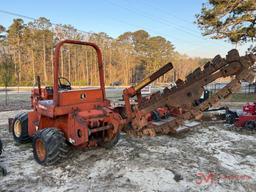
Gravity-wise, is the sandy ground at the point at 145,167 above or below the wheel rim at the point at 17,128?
below

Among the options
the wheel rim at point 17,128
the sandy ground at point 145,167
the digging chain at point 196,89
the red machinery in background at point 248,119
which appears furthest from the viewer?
the red machinery in background at point 248,119

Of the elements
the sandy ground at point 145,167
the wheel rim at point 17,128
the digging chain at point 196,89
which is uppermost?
the digging chain at point 196,89

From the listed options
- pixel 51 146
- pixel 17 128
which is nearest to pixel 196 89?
pixel 51 146

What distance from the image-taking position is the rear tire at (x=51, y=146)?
484 cm

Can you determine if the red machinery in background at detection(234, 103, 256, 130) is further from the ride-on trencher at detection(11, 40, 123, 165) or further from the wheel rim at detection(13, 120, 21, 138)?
the wheel rim at detection(13, 120, 21, 138)

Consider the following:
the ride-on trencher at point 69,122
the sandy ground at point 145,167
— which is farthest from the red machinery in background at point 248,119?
the ride-on trencher at point 69,122

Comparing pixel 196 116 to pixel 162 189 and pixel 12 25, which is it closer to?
pixel 162 189

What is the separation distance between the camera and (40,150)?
5.15 m

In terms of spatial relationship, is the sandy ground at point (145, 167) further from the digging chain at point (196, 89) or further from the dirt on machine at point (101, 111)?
the digging chain at point (196, 89)

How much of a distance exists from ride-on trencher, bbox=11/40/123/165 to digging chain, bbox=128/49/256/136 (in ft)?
3.60

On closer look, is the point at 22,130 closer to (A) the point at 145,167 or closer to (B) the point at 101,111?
(B) the point at 101,111

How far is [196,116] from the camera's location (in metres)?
6.41

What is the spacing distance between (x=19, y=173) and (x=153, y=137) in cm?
338

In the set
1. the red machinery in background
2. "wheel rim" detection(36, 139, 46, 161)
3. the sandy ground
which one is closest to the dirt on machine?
"wheel rim" detection(36, 139, 46, 161)
